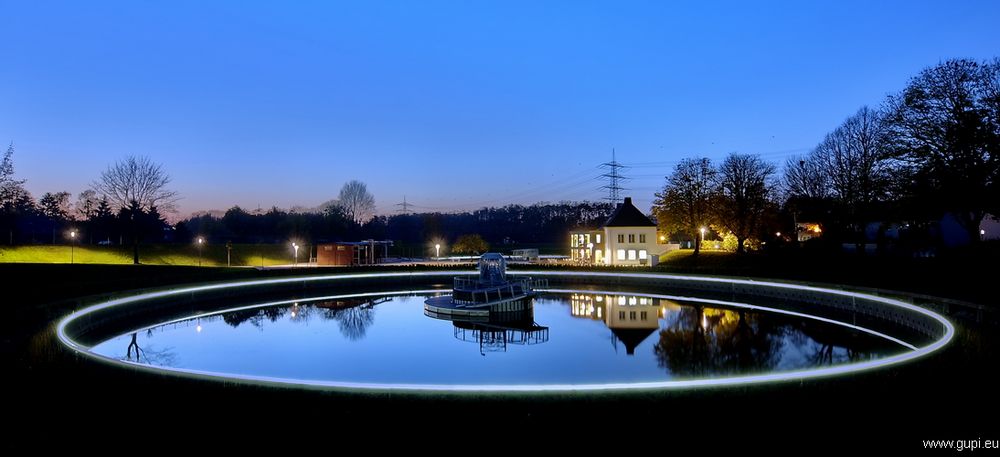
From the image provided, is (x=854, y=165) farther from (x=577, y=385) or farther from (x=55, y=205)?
(x=55, y=205)

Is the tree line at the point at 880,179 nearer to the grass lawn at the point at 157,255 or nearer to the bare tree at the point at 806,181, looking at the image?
the bare tree at the point at 806,181

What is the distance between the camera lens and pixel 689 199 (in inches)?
2030

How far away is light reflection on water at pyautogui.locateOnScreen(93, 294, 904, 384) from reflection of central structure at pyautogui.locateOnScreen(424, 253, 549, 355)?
10 cm

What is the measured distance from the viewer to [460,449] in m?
7.28

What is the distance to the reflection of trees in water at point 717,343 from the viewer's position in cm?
1476

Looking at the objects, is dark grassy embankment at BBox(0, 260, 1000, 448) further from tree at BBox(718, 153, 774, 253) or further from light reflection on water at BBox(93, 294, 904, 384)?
tree at BBox(718, 153, 774, 253)

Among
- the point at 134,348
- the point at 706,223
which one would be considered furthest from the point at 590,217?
the point at 134,348

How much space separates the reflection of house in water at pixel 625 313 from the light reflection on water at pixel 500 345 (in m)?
0.09

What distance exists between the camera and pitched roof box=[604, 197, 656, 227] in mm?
50125

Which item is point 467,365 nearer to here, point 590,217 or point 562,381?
point 562,381

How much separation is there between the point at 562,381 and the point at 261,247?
1981 inches

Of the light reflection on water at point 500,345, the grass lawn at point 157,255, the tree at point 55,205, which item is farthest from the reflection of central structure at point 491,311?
the tree at point 55,205

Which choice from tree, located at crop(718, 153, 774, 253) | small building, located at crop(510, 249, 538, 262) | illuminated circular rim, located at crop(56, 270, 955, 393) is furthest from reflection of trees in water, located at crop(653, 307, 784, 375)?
small building, located at crop(510, 249, 538, 262)

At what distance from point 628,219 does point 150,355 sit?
40882 millimetres
